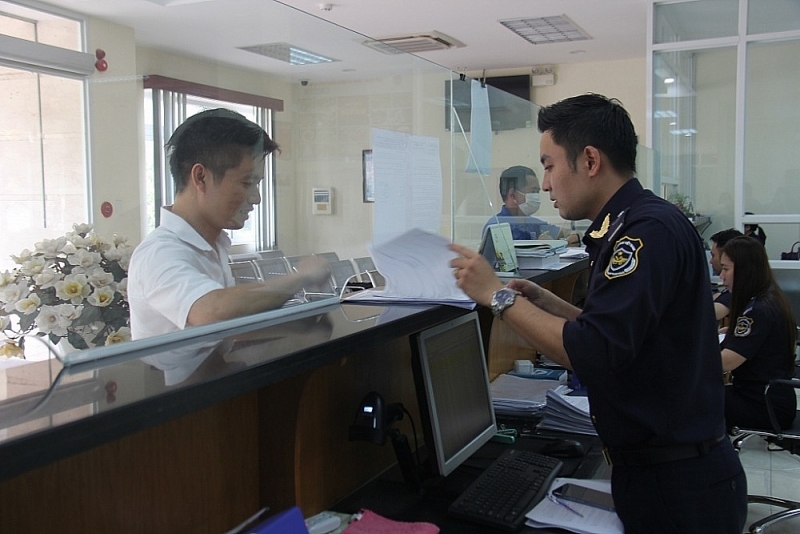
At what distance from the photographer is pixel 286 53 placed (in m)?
1.49

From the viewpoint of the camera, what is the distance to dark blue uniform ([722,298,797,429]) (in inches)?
129

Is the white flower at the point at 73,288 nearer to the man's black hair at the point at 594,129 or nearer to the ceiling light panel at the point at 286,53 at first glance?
the ceiling light panel at the point at 286,53

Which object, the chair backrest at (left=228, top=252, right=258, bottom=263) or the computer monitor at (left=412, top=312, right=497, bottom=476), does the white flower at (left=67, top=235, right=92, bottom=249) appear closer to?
the chair backrest at (left=228, top=252, right=258, bottom=263)

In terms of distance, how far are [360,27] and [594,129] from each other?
6376 mm

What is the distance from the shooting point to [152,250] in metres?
1.28

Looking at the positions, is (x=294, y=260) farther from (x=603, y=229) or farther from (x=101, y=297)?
(x=603, y=229)

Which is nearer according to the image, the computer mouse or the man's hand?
the man's hand

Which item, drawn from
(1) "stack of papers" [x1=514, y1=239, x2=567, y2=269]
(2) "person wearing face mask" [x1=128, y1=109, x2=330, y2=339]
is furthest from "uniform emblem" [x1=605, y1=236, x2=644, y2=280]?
(1) "stack of papers" [x1=514, y1=239, x2=567, y2=269]

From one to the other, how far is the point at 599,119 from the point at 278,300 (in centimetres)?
75

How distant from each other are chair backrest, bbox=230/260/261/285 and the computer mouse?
964 mm

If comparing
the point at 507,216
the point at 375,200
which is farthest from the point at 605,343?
the point at 507,216

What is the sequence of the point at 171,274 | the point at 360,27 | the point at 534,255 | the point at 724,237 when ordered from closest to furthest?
the point at 171,274
the point at 534,255
the point at 724,237
the point at 360,27

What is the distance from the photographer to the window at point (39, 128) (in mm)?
1265

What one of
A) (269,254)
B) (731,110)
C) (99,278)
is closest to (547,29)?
(731,110)
